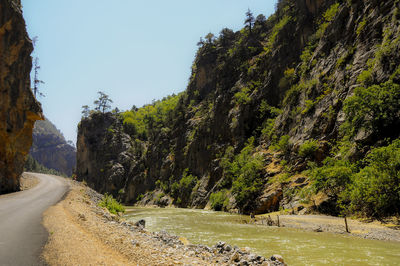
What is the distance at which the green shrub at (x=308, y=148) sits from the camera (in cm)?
2816

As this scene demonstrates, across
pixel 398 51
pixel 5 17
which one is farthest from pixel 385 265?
pixel 5 17

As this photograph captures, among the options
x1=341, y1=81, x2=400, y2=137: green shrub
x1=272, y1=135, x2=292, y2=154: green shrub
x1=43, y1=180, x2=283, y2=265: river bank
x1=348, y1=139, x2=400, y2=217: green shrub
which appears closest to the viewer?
x1=43, y1=180, x2=283, y2=265: river bank

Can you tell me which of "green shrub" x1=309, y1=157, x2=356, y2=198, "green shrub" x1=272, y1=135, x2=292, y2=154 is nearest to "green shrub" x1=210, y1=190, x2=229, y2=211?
"green shrub" x1=272, y1=135, x2=292, y2=154

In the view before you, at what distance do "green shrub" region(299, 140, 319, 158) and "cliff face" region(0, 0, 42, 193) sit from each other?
3273 cm

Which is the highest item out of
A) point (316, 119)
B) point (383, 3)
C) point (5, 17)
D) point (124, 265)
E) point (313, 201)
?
point (383, 3)

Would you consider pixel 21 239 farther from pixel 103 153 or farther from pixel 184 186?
pixel 103 153

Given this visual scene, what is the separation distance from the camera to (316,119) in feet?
101

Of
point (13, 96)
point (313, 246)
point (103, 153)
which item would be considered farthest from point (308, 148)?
point (103, 153)

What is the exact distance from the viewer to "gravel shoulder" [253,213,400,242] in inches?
529

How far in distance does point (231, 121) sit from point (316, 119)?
2107 centimetres

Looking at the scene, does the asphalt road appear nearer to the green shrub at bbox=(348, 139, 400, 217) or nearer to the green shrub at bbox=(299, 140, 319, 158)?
the green shrub at bbox=(348, 139, 400, 217)

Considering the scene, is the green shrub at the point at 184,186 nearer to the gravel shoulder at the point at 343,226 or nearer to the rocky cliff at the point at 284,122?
the rocky cliff at the point at 284,122

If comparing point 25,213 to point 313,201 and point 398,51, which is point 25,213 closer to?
point 313,201

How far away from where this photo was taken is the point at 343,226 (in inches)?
623
